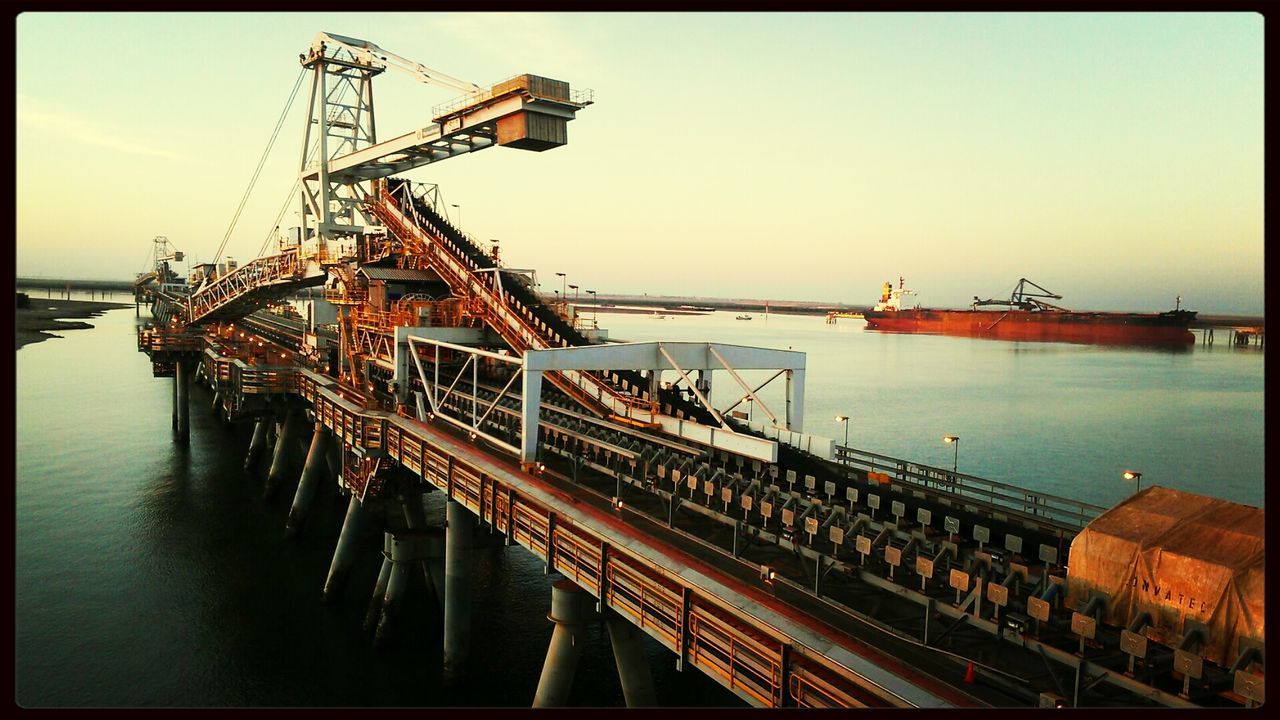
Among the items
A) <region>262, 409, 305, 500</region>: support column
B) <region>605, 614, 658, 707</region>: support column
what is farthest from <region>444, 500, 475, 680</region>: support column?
<region>262, 409, 305, 500</region>: support column

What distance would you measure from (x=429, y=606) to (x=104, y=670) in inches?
429

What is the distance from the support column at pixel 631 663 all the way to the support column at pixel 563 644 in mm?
1124

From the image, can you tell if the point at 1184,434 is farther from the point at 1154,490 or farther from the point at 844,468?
the point at 1154,490

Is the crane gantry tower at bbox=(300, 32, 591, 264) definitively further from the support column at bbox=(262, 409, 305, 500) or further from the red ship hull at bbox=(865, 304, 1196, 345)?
the red ship hull at bbox=(865, 304, 1196, 345)

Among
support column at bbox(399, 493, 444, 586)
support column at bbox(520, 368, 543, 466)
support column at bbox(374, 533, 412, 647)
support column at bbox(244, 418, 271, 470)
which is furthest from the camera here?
support column at bbox(244, 418, 271, 470)

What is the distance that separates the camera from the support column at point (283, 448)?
4516 cm

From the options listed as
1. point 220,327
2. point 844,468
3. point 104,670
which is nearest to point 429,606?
point 104,670

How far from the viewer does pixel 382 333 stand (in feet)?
129

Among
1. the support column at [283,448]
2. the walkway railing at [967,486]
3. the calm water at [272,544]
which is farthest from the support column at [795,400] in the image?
the support column at [283,448]

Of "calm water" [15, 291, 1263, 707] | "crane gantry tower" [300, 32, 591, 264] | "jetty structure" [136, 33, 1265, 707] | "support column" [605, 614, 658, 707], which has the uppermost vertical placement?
"crane gantry tower" [300, 32, 591, 264]

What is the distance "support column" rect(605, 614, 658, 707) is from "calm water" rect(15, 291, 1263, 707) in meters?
5.94

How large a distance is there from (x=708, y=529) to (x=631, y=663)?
150 inches

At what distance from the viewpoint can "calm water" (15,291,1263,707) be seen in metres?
25.2

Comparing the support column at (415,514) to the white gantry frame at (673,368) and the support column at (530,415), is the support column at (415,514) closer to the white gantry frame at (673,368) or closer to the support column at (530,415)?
the white gantry frame at (673,368)
